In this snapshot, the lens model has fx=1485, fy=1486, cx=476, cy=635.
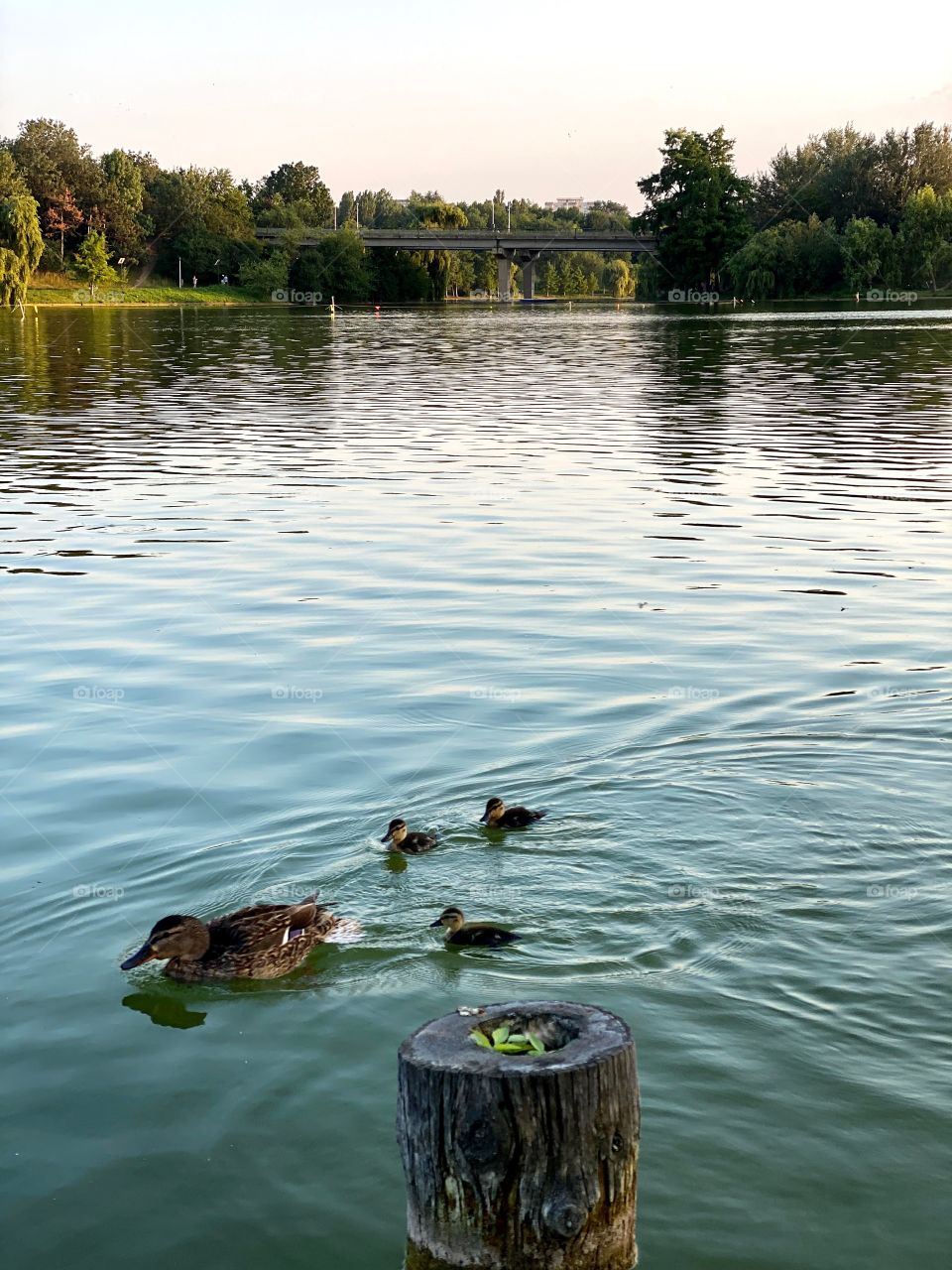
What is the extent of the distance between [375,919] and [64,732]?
521 cm

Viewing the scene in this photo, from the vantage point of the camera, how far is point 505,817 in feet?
35.7

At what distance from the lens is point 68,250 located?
171 m

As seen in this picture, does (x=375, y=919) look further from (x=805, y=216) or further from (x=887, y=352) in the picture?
(x=805, y=216)

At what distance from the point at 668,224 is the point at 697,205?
5.12 meters

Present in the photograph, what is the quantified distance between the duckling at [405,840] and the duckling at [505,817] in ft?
1.78

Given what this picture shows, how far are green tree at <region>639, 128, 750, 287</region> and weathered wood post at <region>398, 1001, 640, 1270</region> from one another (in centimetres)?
15970

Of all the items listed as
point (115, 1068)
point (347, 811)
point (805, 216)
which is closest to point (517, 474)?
point (347, 811)

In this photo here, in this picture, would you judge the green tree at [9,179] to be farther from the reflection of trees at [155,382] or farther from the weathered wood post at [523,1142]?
the weathered wood post at [523,1142]

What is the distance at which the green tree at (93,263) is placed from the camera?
6171 inches

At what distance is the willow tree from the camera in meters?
117

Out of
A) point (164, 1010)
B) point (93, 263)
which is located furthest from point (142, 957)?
point (93, 263)

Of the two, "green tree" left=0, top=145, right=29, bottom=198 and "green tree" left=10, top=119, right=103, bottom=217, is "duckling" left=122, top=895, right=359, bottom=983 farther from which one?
A: "green tree" left=10, top=119, right=103, bottom=217

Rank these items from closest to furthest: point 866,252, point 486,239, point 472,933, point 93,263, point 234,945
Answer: point 234,945, point 472,933, point 866,252, point 93,263, point 486,239

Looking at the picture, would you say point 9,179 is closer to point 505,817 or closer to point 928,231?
point 928,231
